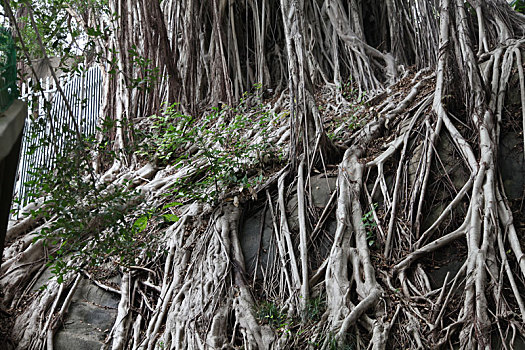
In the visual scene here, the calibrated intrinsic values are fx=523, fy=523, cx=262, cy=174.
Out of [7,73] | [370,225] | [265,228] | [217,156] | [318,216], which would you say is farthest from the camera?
[217,156]

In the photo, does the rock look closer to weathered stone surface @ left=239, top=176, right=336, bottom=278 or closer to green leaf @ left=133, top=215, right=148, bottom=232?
weathered stone surface @ left=239, top=176, right=336, bottom=278

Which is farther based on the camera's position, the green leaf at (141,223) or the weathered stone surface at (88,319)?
the green leaf at (141,223)

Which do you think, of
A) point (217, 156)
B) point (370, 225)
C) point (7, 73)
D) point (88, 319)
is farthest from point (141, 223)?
point (7, 73)

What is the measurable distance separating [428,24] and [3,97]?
3431mm

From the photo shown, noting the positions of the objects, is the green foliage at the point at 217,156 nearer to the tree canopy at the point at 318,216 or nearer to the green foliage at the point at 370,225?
the tree canopy at the point at 318,216

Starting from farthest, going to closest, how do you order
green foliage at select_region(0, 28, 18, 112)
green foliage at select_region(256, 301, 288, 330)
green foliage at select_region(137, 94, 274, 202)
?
green foliage at select_region(137, 94, 274, 202)
green foliage at select_region(256, 301, 288, 330)
green foliage at select_region(0, 28, 18, 112)

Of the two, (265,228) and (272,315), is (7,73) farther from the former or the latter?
(265,228)

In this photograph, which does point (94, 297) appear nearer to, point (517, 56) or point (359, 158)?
point (359, 158)

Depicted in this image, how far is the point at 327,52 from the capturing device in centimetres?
530

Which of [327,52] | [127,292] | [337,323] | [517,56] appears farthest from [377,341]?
[327,52]

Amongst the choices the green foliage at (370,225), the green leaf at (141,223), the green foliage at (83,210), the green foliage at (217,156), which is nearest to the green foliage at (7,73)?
the green foliage at (83,210)

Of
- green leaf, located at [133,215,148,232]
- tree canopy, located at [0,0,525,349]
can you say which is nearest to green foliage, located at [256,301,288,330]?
tree canopy, located at [0,0,525,349]

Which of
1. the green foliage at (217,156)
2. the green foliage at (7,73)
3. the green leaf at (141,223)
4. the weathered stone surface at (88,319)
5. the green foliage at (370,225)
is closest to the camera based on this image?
the green foliage at (7,73)

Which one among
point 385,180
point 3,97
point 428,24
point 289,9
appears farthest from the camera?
point 428,24
